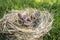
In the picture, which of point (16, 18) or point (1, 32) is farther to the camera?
point (16, 18)

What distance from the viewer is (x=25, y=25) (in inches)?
183

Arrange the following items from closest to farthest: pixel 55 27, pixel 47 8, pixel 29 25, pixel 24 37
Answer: pixel 24 37 → pixel 29 25 → pixel 55 27 → pixel 47 8

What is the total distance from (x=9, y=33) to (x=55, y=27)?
1.15m

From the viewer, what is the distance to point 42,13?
195 inches

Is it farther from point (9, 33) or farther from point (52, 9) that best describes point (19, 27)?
point (52, 9)

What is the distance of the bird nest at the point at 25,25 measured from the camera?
4.35m

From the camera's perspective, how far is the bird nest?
4.35 meters

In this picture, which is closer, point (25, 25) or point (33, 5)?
point (25, 25)

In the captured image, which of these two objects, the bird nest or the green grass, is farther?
the green grass

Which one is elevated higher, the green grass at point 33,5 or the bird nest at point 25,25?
the bird nest at point 25,25

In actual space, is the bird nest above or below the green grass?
above

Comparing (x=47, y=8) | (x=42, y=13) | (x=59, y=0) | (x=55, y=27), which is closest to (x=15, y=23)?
(x=42, y=13)

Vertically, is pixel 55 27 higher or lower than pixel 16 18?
lower

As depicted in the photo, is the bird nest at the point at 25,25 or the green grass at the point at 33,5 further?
the green grass at the point at 33,5
